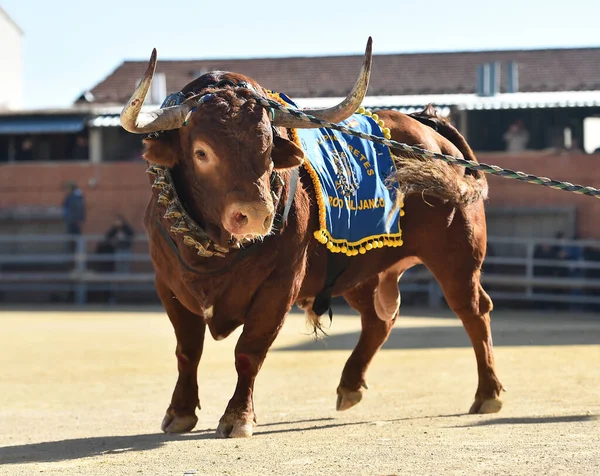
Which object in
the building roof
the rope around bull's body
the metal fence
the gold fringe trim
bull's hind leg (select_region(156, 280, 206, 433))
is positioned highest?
the building roof

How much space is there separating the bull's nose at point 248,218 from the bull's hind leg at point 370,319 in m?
2.16

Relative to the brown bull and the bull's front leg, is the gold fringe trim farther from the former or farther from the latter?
the bull's front leg

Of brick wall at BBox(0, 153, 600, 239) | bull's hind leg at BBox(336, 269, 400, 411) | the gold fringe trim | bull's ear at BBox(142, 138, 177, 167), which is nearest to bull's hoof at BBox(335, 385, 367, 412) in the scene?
bull's hind leg at BBox(336, 269, 400, 411)

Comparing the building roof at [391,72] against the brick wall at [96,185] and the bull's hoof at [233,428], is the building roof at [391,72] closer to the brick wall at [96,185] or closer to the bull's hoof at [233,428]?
the brick wall at [96,185]

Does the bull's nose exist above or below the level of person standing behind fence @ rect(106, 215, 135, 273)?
above

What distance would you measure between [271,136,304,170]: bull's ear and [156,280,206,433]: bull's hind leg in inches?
42.2

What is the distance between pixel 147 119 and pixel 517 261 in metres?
13.8

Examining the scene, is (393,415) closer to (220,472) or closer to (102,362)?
(220,472)

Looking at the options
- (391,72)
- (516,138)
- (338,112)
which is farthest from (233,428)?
(391,72)

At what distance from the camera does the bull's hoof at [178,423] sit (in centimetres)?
689

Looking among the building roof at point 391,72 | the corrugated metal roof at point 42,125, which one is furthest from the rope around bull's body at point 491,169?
the building roof at point 391,72

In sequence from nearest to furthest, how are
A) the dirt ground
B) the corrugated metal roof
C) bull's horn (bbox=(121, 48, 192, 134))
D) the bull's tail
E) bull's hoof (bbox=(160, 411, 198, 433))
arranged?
1. the dirt ground
2. bull's horn (bbox=(121, 48, 192, 134))
3. bull's hoof (bbox=(160, 411, 198, 433))
4. the bull's tail
5. the corrugated metal roof

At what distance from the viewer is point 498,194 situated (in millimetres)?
20828

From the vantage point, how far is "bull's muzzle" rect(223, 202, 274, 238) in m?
6.14
